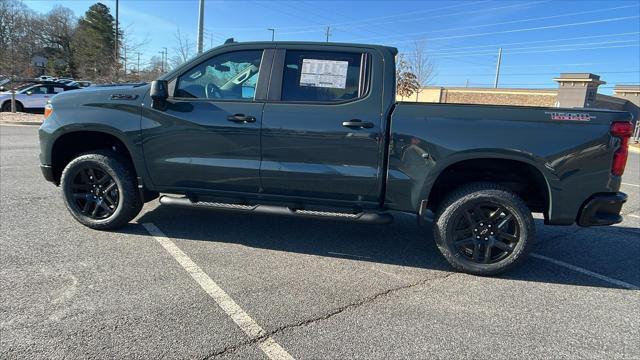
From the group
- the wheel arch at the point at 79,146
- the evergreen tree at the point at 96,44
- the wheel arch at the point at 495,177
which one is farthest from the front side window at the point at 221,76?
the evergreen tree at the point at 96,44

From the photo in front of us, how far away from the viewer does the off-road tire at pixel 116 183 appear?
4336 mm

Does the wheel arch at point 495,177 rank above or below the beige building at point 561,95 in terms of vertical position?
below

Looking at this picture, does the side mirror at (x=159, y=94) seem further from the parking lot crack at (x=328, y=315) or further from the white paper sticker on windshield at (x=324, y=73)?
the parking lot crack at (x=328, y=315)

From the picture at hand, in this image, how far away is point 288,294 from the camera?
10.7ft

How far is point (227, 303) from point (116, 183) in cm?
210

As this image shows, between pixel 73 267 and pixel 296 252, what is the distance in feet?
6.34

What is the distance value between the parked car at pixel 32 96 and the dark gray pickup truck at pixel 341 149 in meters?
17.9

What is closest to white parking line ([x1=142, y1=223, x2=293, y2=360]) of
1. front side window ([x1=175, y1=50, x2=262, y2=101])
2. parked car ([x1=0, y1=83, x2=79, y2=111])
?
front side window ([x1=175, y1=50, x2=262, y2=101])

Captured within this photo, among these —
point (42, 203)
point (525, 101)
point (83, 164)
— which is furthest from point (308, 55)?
point (525, 101)

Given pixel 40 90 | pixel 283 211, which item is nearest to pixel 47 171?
pixel 283 211

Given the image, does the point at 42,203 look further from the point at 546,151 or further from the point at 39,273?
the point at 546,151

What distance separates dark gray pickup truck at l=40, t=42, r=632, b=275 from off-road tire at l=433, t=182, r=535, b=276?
0.4 inches

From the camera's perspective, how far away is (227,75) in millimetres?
4168

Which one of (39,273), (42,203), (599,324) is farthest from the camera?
(42,203)
